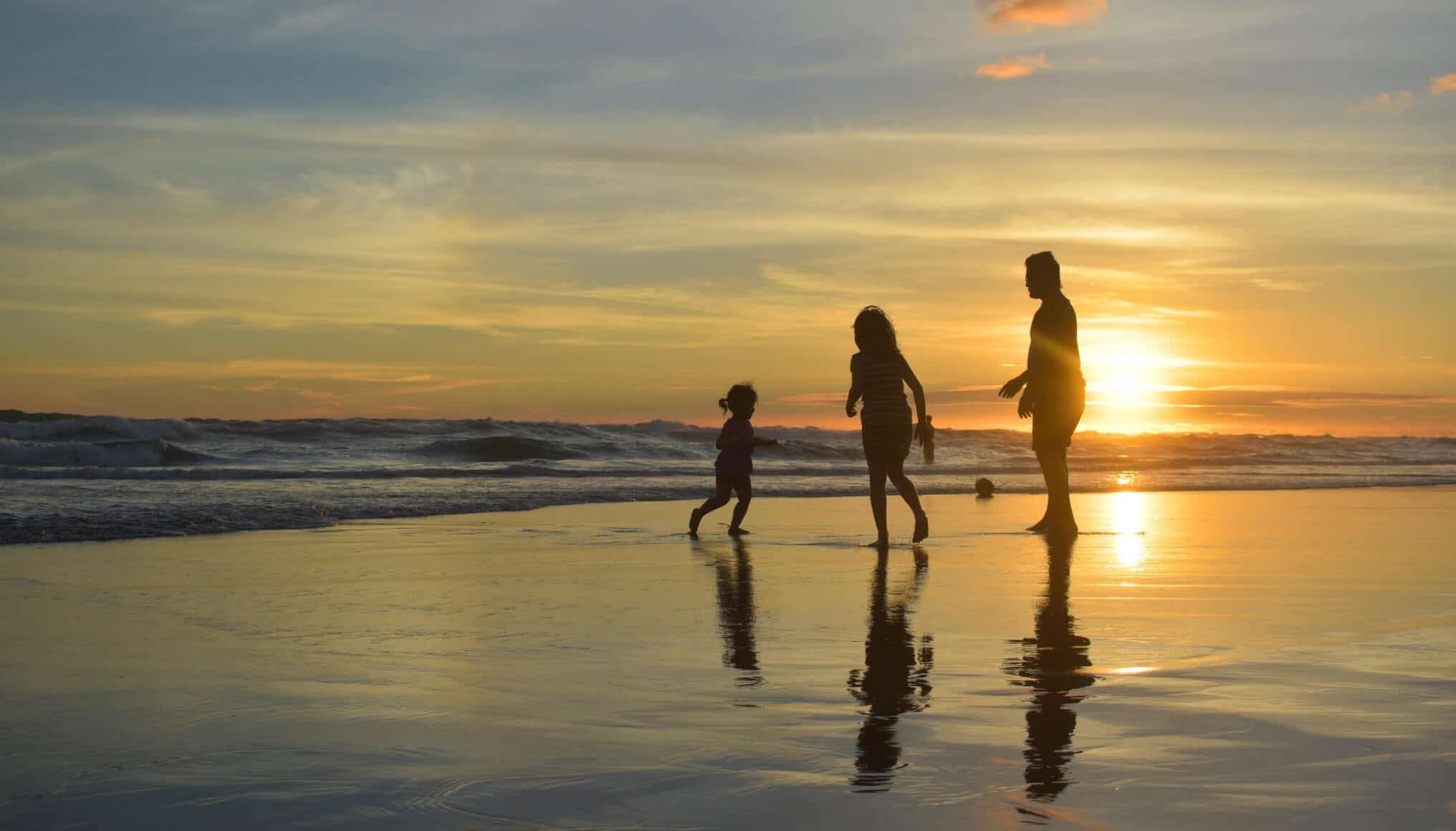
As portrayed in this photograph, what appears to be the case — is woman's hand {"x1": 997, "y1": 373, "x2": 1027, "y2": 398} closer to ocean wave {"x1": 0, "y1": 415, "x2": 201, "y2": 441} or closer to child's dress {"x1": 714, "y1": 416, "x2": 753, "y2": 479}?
child's dress {"x1": 714, "y1": 416, "x2": 753, "y2": 479}

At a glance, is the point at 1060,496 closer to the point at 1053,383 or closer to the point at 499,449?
the point at 1053,383

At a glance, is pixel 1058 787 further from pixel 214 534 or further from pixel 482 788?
pixel 214 534

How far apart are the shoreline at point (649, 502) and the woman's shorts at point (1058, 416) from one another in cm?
468

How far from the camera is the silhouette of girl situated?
9438 millimetres

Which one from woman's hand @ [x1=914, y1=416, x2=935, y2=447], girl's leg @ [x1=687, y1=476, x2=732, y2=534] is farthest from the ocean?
woman's hand @ [x1=914, y1=416, x2=935, y2=447]

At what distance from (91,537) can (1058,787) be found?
8575 millimetres

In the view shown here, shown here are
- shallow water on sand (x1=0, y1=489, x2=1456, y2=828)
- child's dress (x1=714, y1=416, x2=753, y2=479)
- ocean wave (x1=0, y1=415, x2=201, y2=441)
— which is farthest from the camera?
ocean wave (x1=0, y1=415, x2=201, y2=441)

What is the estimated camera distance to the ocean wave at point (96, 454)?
27.0 m

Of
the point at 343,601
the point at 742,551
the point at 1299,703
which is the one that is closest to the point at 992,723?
the point at 1299,703

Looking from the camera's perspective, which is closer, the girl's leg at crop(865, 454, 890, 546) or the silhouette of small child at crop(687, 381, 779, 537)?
the girl's leg at crop(865, 454, 890, 546)

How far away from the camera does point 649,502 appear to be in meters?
15.2

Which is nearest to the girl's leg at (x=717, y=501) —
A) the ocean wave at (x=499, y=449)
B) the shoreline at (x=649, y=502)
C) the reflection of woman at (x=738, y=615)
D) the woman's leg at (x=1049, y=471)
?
the reflection of woman at (x=738, y=615)

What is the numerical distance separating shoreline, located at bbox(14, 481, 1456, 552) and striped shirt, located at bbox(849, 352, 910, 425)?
13.8 feet

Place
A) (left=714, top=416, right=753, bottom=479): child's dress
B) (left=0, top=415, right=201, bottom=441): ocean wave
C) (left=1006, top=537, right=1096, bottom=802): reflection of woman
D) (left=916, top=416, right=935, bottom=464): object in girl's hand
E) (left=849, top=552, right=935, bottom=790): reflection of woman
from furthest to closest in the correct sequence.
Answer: (left=0, top=415, right=201, bottom=441): ocean wave < (left=714, top=416, right=753, bottom=479): child's dress < (left=916, top=416, right=935, bottom=464): object in girl's hand < (left=849, top=552, right=935, bottom=790): reflection of woman < (left=1006, top=537, right=1096, bottom=802): reflection of woman
